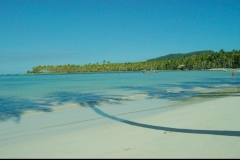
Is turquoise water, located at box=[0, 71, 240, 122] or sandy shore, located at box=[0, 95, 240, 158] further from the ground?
sandy shore, located at box=[0, 95, 240, 158]

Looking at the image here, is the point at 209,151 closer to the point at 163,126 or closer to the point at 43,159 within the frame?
the point at 163,126

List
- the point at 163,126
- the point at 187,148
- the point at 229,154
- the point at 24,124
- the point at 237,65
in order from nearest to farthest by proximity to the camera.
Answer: the point at 229,154, the point at 187,148, the point at 163,126, the point at 24,124, the point at 237,65

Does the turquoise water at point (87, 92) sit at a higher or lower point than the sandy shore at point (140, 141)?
lower

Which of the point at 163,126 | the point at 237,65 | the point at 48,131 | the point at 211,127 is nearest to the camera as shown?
the point at 211,127

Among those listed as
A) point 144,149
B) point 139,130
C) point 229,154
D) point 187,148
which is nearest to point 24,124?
point 139,130

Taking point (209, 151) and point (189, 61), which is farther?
point (189, 61)

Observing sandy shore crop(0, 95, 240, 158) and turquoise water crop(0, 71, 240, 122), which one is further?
turquoise water crop(0, 71, 240, 122)

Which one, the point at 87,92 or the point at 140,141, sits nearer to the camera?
the point at 140,141

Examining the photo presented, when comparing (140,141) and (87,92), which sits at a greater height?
(140,141)

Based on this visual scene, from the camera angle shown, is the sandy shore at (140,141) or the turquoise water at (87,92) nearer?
the sandy shore at (140,141)

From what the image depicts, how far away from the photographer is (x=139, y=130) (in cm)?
670

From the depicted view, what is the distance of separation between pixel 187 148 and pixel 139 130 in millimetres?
2023

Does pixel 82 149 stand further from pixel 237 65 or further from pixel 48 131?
pixel 237 65

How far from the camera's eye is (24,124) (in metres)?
9.08
